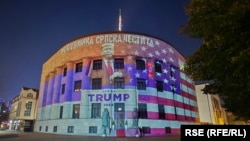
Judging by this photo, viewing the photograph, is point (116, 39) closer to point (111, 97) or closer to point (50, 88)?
point (111, 97)

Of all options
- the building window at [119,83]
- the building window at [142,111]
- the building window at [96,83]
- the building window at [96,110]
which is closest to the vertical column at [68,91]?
the building window at [96,110]

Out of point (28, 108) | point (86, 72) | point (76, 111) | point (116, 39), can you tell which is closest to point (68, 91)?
point (76, 111)

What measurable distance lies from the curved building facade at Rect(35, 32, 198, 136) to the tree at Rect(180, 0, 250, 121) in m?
21.7

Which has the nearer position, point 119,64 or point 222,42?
point 222,42

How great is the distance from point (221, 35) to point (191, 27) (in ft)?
7.16

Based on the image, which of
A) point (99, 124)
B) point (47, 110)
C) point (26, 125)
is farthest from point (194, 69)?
point (26, 125)

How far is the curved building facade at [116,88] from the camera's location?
32375 mm

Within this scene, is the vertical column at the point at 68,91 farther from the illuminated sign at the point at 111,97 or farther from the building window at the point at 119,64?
the building window at the point at 119,64

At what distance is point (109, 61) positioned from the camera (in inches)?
1375

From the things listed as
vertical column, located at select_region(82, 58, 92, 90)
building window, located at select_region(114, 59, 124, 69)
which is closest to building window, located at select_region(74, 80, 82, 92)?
vertical column, located at select_region(82, 58, 92, 90)

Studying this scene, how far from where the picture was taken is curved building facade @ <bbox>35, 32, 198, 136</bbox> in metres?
32.4

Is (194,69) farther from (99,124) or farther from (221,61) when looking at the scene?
(99,124)

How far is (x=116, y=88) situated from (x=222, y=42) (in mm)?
25317

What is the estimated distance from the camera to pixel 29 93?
215 ft
